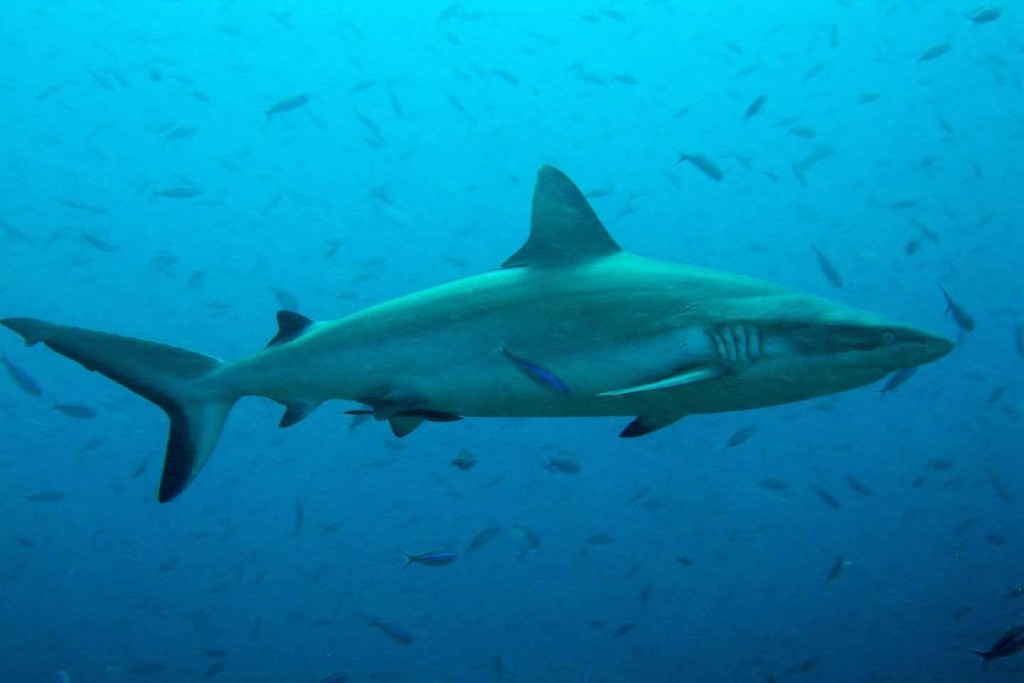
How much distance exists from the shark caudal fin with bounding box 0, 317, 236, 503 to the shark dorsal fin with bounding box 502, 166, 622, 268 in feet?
4.50

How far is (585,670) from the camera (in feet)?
50.5

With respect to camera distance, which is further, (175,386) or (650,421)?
(175,386)

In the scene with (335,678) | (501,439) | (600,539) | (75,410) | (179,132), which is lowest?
(501,439)

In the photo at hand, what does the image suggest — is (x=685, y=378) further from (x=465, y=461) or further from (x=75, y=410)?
(x=75, y=410)

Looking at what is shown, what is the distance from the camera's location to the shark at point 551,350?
2455mm

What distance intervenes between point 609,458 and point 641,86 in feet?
81.9

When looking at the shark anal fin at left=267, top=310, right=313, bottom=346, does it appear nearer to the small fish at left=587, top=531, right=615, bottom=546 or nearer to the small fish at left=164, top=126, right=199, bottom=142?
the small fish at left=587, top=531, right=615, bottom=546

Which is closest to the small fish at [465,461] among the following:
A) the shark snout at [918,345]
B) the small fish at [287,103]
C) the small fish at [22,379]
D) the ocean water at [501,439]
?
the ocean water at [501,439]

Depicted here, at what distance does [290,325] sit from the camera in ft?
10.2

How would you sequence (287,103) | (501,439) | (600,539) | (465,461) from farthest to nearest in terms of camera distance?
(501,439), (287,103), (600,539), (465,461)

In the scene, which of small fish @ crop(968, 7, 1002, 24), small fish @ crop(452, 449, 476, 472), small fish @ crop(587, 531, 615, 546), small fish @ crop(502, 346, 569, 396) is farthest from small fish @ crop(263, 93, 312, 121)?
small fish @ crop(968, 7, 1002, 24)

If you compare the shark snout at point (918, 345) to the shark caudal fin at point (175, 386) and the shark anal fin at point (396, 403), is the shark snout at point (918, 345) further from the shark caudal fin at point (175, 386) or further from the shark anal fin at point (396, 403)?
the shark caudal fin at point (175, 386)

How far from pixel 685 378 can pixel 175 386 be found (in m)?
2.11

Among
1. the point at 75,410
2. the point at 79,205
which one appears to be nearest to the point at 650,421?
the point at 75,410
